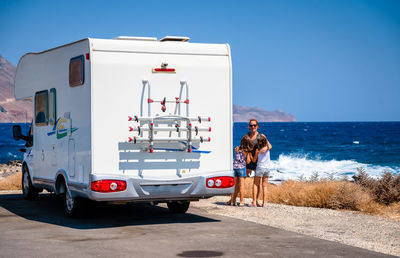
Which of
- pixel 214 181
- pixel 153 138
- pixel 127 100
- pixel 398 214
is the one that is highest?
pixel 127 100

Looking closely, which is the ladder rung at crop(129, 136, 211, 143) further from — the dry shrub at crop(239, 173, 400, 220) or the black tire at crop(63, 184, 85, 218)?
the dry shrub at crop(239, 173, 400, 220)

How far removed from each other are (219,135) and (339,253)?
339cm

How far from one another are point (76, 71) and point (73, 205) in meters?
2.37

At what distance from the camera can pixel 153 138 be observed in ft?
33.9

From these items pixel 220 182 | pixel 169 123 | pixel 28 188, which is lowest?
pixel 28 188

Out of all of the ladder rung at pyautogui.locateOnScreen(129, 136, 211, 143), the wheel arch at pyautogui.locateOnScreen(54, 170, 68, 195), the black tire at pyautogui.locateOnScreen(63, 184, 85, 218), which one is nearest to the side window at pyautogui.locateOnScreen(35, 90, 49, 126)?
the wheel arch at pyautogui.locateOnScreen(54, 170, 68, 195)

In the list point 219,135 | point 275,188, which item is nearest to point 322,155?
point 275,188

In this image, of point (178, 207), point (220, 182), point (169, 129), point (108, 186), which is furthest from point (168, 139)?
point (178, 207)

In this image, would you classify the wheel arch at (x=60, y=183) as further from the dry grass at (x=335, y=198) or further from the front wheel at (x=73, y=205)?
the dry grass at (x=335, y=198)

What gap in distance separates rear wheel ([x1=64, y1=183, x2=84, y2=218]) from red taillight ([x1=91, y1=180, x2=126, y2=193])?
3.75 feet

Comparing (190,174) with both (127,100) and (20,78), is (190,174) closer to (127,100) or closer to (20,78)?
(127,100)

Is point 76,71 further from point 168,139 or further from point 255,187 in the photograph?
point 255,187

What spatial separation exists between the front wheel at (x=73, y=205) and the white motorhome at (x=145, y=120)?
20mm

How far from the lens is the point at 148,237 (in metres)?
9.35
